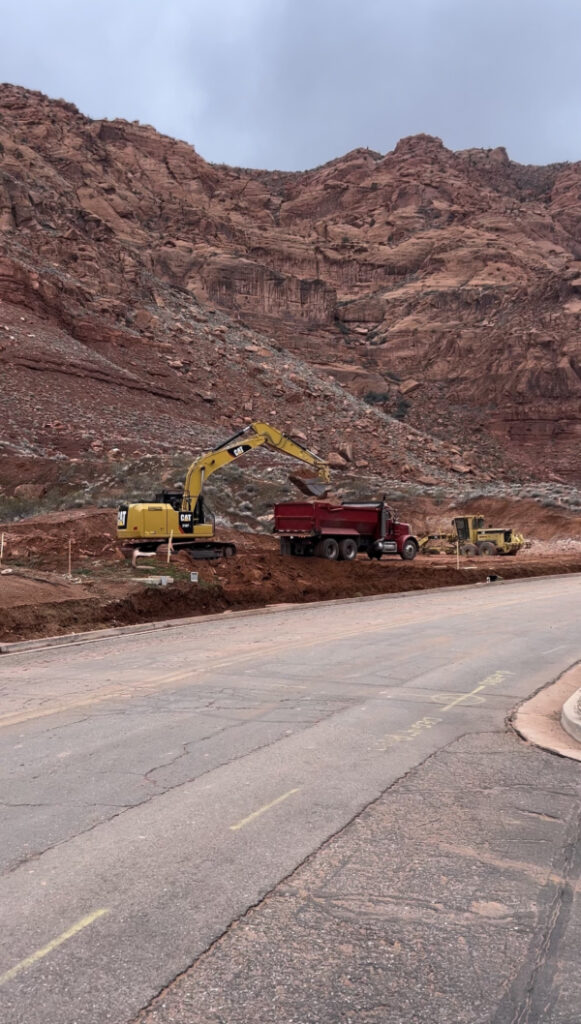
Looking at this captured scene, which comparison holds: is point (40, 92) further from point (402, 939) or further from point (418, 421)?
point (402, 939)

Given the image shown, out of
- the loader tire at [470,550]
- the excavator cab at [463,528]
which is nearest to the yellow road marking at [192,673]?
the loader tire at [470,550]

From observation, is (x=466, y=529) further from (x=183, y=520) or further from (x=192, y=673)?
(x=192, y=673)

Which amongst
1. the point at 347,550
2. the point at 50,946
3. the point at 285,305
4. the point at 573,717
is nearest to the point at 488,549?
the point at 347,550

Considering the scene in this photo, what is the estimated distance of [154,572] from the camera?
72.6 feet

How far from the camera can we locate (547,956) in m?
3.51

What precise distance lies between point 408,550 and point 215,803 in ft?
89.0

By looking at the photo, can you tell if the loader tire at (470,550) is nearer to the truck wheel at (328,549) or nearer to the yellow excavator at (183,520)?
the truck wheel at (328,549)

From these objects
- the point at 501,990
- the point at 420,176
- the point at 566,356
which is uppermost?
the point at 420,176

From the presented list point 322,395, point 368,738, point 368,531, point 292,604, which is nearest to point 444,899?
point 368,738

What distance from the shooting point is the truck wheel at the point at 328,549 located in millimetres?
28859

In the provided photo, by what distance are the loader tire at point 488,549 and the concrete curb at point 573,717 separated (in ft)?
98.7

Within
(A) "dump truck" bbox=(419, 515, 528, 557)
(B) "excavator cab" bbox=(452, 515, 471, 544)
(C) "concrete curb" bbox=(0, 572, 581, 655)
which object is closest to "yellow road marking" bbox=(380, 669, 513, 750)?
(C) "concrete curb" bbox=(0, 572, 581, 655)

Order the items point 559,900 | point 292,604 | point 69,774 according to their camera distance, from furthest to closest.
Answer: point 292,604
point 69,774
point 559,900

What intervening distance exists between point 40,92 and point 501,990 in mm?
112384
